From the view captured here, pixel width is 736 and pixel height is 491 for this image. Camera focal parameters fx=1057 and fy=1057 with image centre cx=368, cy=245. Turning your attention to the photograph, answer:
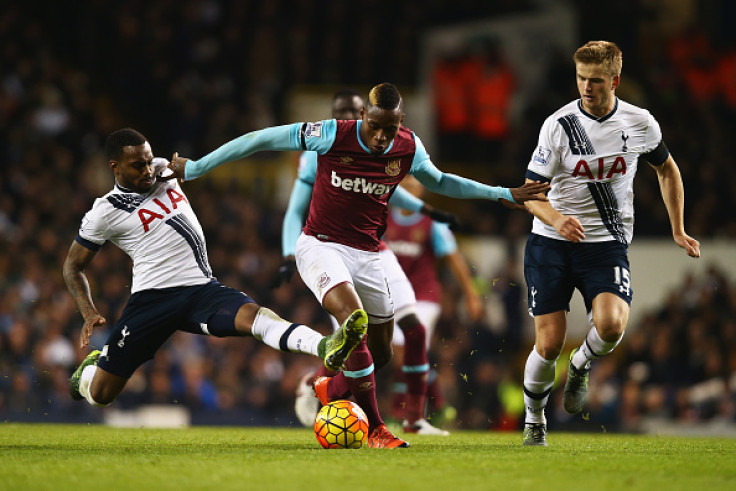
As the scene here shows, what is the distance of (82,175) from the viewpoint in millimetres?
15875

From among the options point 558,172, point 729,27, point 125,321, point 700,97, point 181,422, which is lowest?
point 181,422

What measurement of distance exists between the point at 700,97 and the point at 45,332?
40.8ft

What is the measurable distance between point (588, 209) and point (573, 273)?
0.46m

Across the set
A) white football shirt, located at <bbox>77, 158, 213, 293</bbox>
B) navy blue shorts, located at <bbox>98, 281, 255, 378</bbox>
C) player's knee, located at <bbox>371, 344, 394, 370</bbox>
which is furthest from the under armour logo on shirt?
player's knee, located at <bbox>371, 344, 394, 370</bbox>

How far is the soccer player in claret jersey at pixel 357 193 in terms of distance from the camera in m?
7.09

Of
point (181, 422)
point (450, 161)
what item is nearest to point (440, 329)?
point (181, 422)

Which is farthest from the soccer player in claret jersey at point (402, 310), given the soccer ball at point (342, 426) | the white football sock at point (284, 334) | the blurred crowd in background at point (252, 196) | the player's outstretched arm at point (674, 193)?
the blurred crowd in background at point (252, 196)

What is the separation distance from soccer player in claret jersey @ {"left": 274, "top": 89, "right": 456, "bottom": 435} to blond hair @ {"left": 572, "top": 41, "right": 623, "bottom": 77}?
216 cm

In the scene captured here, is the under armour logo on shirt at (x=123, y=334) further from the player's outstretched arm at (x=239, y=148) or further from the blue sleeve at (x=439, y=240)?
the blue sleeve at (x=439, y=240)

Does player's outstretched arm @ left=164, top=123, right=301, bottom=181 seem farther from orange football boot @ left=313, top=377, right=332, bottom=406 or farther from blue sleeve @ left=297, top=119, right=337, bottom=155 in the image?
orange football boot @ left=313, top=377, right=332, bottom=406

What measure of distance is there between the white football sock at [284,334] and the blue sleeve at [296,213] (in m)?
1.22

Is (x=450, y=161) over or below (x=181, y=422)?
over

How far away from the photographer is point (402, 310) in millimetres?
9188

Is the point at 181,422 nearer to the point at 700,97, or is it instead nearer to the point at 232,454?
the point at 232,454
